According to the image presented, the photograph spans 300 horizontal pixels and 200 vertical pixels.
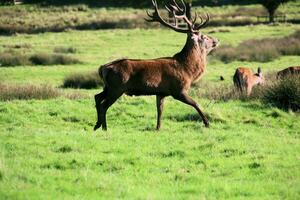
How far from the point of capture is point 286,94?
16609 mm

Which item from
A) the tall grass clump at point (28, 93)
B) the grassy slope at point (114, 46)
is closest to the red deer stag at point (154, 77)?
the tall grass clump at point (28, 93)

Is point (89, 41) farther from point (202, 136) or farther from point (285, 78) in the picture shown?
point (202, 136)

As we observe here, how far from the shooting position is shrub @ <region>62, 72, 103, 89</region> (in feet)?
82.9

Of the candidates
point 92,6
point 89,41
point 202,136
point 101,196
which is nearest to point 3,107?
point 202,136

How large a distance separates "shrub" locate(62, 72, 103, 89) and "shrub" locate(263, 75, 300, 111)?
9932 millimetres

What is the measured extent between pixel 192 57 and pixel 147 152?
Result: 14.4 ft

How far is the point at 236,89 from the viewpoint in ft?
61.8

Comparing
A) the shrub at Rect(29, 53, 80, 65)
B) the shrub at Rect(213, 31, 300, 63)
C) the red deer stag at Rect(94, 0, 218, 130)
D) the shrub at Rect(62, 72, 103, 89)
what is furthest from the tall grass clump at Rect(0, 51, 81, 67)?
the red deer stag at Rect(94, 0, 218, 130)

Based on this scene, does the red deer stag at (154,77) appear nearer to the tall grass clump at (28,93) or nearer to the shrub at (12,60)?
the tall grass clump at (28,93)

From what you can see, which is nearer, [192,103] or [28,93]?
[192,103]

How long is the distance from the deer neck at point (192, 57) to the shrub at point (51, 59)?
1765 centimetres

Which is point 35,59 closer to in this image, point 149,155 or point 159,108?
point 159,108

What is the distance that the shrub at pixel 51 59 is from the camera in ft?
103

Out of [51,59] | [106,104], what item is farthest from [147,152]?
[51,59]
